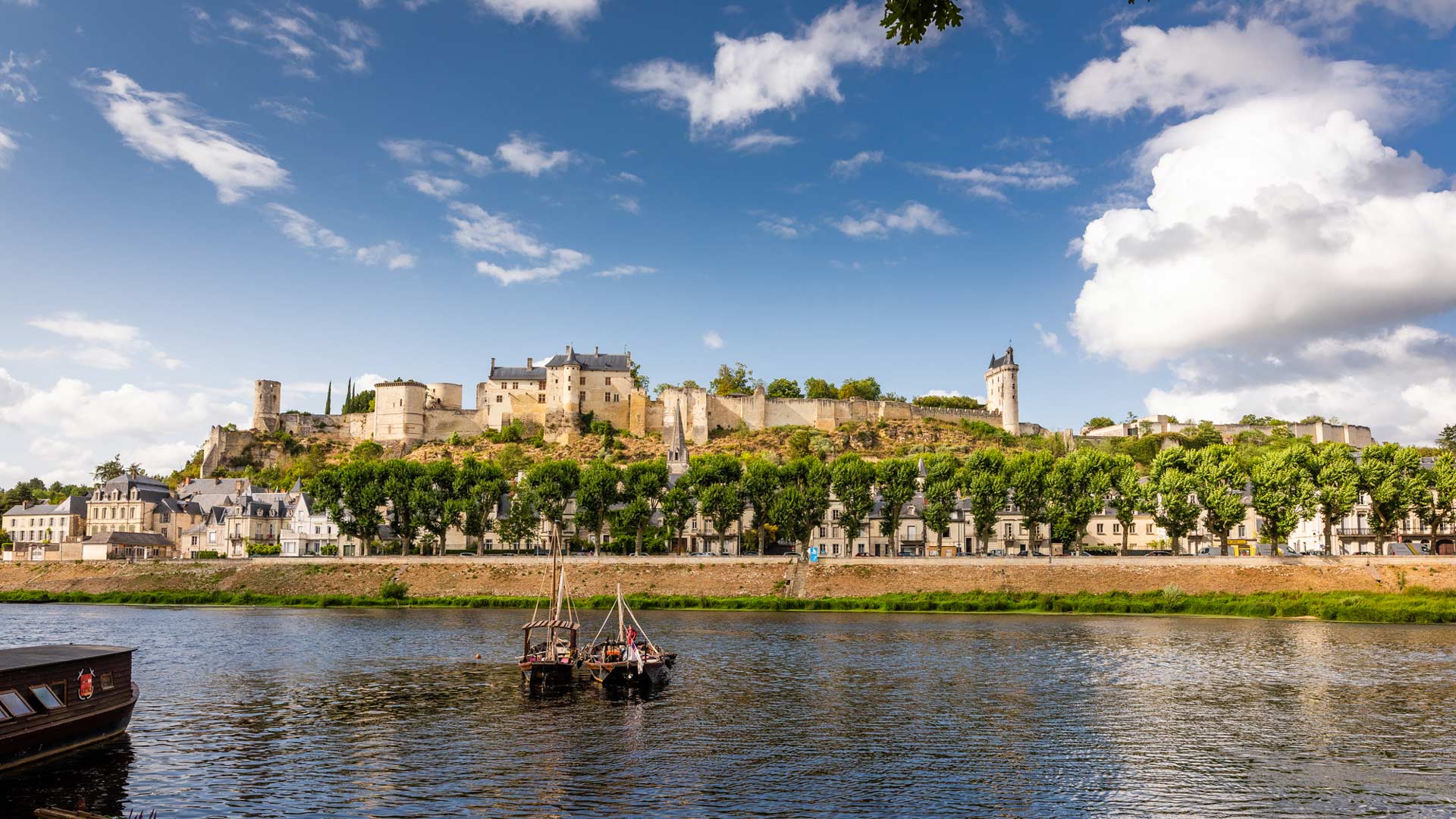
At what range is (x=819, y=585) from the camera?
73812mm

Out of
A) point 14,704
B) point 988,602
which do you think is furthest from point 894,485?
point 14,704

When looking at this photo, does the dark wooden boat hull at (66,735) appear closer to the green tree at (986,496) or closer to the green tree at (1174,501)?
the green tree at (986,496)

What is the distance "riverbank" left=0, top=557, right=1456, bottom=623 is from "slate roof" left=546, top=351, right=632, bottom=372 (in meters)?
67.2

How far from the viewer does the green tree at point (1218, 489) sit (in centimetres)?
7438

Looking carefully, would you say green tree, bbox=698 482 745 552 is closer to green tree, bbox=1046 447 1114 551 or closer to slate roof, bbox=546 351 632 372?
green tree, bbox=1046 447 1114 551

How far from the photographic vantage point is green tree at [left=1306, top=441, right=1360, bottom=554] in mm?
72938

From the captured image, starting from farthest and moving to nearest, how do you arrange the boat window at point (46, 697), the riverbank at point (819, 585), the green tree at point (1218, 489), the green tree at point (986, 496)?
1. the green tree at point (986, 496)
2. the green tree at point (1218, 489)
3. the riverbank at point (819, 585)
4. the boat window at point (46, 697)

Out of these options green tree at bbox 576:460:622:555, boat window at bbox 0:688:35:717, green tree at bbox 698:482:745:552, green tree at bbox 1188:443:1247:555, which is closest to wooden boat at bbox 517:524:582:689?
boat window at bbox 0:688:35:717

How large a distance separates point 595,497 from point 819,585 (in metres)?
21.2

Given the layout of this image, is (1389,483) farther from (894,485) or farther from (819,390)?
(819,390)

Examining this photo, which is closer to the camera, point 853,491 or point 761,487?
point 853,491

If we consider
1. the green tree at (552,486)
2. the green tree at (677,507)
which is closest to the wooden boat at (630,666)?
the green tree at (677,507)

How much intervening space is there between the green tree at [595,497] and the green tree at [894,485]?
2212 cm

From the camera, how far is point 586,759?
26828 mm
